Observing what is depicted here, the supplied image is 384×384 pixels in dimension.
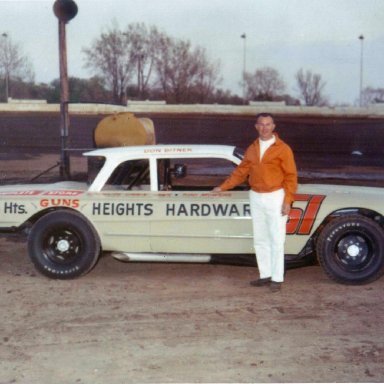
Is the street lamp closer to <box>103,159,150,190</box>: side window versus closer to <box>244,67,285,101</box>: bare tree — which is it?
<box>103,159,150,190</box>: side window

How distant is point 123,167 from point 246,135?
104 ft

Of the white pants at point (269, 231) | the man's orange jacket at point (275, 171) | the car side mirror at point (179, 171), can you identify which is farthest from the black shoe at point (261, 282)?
the car side mirror at point (179, 171)

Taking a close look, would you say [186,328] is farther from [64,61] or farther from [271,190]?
[64,61]

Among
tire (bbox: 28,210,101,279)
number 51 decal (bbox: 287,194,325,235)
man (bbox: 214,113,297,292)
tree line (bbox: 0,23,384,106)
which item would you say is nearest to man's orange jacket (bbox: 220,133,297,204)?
man (bbox: 214,113,297,292)

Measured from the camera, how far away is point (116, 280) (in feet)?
23.7

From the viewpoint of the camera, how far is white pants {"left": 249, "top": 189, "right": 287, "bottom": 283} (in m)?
6.50

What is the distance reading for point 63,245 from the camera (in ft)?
23.7

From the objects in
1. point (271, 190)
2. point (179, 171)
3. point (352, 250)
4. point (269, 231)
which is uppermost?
point (179, 171)

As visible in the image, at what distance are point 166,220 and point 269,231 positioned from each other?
1.05 m

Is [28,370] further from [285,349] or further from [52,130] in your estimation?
[52,130]

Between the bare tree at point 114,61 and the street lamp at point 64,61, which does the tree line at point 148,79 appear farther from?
the street lamp at point 64,61

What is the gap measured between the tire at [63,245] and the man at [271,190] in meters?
→ 1.69

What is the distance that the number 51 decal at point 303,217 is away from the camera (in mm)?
6844

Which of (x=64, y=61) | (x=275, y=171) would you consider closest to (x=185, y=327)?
(x=275, y=171)
